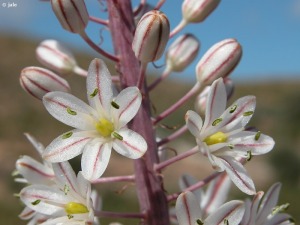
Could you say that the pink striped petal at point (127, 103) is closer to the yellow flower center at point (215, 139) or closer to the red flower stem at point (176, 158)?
the red flower stem at point (176, 158)

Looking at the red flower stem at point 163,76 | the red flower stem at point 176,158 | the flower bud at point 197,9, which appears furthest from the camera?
the flower bud at point 197,9

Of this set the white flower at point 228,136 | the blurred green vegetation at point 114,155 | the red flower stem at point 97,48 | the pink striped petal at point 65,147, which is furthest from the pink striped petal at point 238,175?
the blurred green vegetation at point 114,155

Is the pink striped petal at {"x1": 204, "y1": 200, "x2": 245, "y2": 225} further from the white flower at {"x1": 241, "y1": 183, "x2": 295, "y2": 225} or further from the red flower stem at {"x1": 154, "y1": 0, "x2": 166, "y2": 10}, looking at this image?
the red flower stem at {"x1": 154, "y1": 0, "x2": 166, "y2": 10}

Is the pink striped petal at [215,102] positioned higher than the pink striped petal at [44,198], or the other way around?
the pink striped petal at [215,102]

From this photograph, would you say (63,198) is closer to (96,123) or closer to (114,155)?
(96,123)

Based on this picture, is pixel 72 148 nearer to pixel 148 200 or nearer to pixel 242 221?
pixel 148 200

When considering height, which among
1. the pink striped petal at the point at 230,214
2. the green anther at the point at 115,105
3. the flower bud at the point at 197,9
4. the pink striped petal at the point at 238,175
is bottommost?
the pink striped petal at the point at 230,214

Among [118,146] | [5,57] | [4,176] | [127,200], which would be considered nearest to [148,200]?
[118,146]
